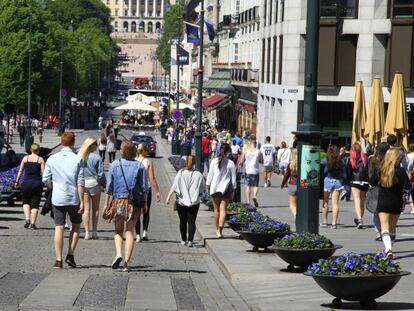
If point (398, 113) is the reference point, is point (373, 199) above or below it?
below

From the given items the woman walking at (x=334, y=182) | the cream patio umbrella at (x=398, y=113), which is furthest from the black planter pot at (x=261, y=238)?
the cream patio umbrella at (x=398, y=113)

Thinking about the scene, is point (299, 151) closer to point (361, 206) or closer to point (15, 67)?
point (361, 206)

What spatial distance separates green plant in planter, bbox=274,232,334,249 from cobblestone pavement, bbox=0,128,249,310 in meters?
0.96

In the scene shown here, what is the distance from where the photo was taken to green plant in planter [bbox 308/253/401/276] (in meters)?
12.0

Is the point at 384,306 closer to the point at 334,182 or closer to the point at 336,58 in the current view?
the point at 334,182

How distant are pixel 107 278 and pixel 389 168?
12.8 ft

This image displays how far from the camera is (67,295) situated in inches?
505

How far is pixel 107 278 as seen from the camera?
572 inches

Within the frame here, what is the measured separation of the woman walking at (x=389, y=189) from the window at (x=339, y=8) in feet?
110

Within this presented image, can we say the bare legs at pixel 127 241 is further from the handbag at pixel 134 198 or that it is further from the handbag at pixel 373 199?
the handbag at pixel 373 199

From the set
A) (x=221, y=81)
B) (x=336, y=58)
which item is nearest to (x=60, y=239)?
(x=336, y=58)

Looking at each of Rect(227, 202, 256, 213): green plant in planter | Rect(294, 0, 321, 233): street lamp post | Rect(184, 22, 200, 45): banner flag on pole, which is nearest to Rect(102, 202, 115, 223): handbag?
Rect(294, 0, 321, 233): street lamp post

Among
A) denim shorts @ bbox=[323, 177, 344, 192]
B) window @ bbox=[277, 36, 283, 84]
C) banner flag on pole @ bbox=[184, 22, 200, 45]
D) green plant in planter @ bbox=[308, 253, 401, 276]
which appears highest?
banner flag on pole @ bbox=[184, 22, 200, 45]

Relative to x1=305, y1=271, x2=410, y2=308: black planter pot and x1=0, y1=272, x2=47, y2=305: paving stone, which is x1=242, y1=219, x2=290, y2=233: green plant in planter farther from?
x1=305, y1=271, x2=410, y2=308: black planter pot
